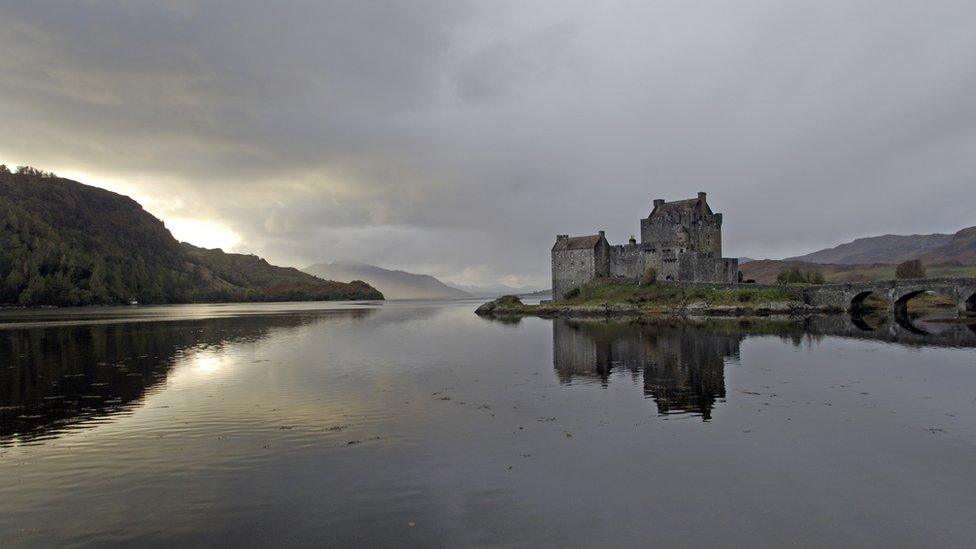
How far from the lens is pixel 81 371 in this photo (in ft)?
112

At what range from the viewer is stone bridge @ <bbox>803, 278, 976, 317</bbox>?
6975cm

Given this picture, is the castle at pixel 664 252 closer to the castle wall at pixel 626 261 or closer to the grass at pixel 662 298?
the castle wall at pixel 626 261

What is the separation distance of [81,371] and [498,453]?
31.8m

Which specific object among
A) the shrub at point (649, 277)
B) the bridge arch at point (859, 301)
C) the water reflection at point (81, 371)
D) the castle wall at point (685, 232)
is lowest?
the water reflection at point (81, 371)

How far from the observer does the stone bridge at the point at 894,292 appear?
69.8 meters

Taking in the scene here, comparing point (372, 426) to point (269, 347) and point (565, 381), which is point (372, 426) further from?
point (269, 347)

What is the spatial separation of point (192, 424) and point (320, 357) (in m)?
21.5

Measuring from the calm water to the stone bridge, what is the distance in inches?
1756

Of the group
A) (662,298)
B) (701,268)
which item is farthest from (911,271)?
(662,298)

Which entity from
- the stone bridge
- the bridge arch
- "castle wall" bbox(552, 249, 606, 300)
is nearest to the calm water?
the stone bridge

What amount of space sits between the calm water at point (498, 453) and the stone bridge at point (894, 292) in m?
44.6

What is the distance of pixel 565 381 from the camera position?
97.9 ft

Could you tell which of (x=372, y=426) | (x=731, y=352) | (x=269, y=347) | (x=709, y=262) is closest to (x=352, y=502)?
→ (x=372, y=426)

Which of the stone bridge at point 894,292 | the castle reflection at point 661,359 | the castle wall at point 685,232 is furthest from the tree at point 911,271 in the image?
the castle reflection at point 661,359
